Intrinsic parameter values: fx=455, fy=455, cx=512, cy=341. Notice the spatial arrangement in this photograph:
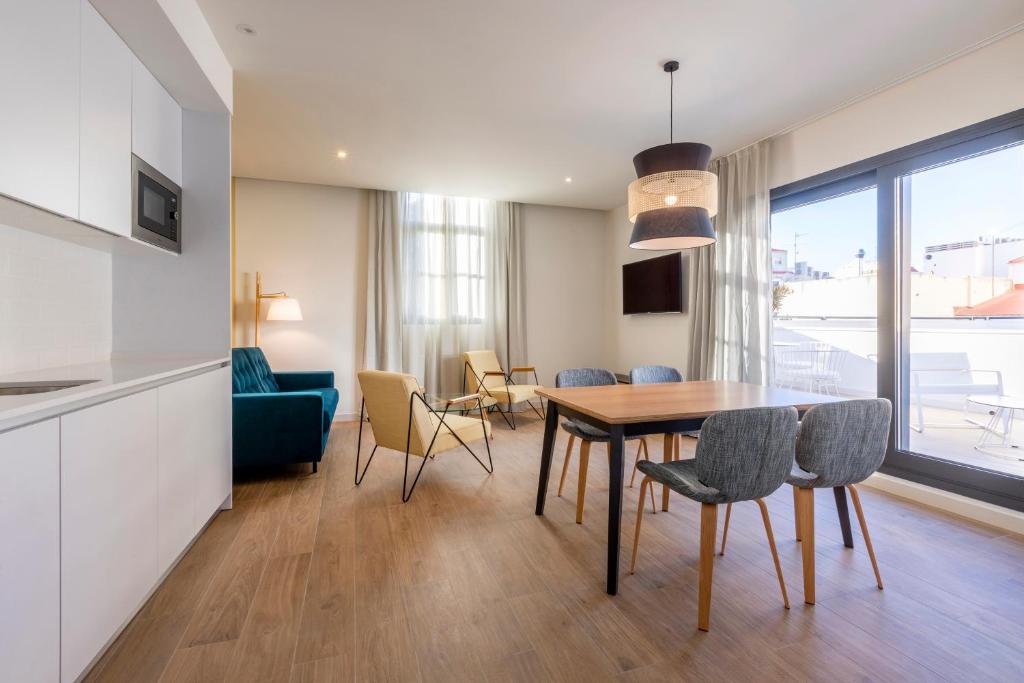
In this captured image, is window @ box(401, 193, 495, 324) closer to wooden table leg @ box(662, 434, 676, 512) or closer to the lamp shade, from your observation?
the lamp shade

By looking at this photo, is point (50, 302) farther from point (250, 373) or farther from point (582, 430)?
point (582, 430)

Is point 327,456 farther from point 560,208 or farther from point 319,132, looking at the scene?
point 560,208

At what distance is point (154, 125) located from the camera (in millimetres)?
2373

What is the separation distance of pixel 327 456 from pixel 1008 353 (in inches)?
192

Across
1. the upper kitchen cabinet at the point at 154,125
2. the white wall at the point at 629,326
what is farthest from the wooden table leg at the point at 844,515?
the upper kitchen cabinet at the point at 154,125

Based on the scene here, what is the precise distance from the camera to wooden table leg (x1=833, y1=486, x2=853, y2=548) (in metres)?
2.24

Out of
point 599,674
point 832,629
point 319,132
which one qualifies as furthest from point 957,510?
point 319,132

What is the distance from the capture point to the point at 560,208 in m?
6.50

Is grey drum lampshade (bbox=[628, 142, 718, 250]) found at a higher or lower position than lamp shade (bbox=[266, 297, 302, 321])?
higher

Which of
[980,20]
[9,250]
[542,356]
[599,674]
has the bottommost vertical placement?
[599,674]

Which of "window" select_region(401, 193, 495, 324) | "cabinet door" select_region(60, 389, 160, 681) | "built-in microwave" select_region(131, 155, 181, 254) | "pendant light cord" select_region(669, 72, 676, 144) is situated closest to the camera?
"cabinet door" select_region(60, 389, 160, 681)

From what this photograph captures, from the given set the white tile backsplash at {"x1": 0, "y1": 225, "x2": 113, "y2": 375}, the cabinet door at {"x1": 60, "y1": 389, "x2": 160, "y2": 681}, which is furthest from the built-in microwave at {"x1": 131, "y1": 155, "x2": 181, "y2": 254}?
the cabinet door at {"x1": 60, "y1": 389, "x2": 160, "y2": 681}

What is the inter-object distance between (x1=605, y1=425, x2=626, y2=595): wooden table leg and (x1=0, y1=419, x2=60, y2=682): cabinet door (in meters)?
1.78

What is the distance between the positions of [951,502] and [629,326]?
3.77m
